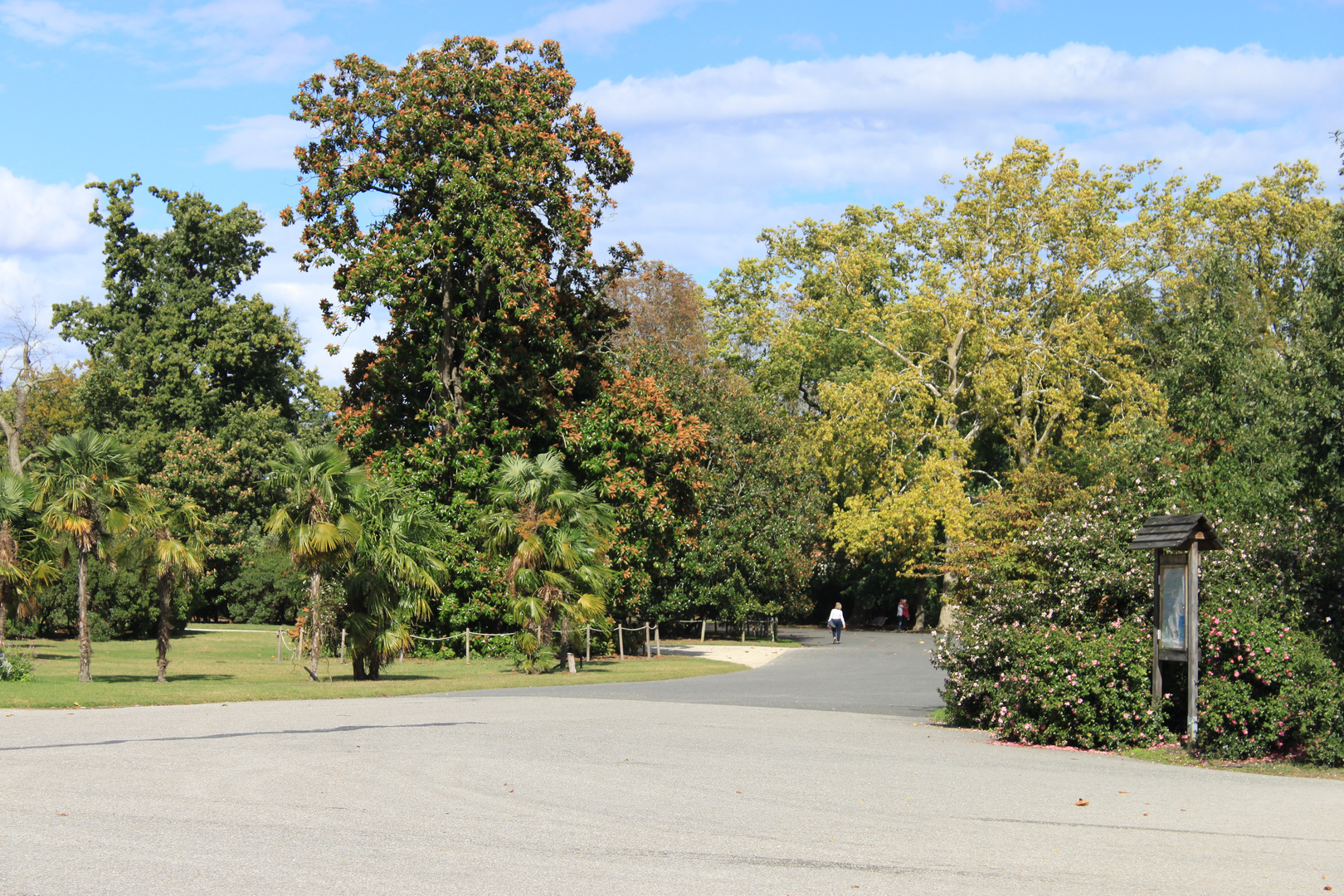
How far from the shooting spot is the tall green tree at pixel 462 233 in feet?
99.6

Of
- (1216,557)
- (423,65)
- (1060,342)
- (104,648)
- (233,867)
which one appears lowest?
(104,648)

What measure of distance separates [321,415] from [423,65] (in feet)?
122

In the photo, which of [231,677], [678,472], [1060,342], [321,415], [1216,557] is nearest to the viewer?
[1216,557]

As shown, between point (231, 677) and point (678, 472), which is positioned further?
point (678, 472)

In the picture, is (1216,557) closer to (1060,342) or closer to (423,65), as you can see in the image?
(423,65)

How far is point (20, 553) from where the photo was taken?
24.2 metres

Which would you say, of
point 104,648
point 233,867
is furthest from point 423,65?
point 233,867

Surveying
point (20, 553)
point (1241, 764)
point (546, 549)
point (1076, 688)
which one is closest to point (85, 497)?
point (20, 553)

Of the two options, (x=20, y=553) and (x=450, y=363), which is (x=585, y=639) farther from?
(x=20, y=553)

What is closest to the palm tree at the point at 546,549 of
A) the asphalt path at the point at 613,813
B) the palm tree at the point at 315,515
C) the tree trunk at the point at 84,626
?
the palm tree at the point at 315,515

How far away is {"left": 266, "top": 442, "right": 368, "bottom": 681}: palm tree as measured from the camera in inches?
862

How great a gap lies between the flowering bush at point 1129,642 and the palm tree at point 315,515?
11.5 meters

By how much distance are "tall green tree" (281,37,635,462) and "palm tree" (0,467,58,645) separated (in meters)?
8.94

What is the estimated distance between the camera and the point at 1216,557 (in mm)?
15086
